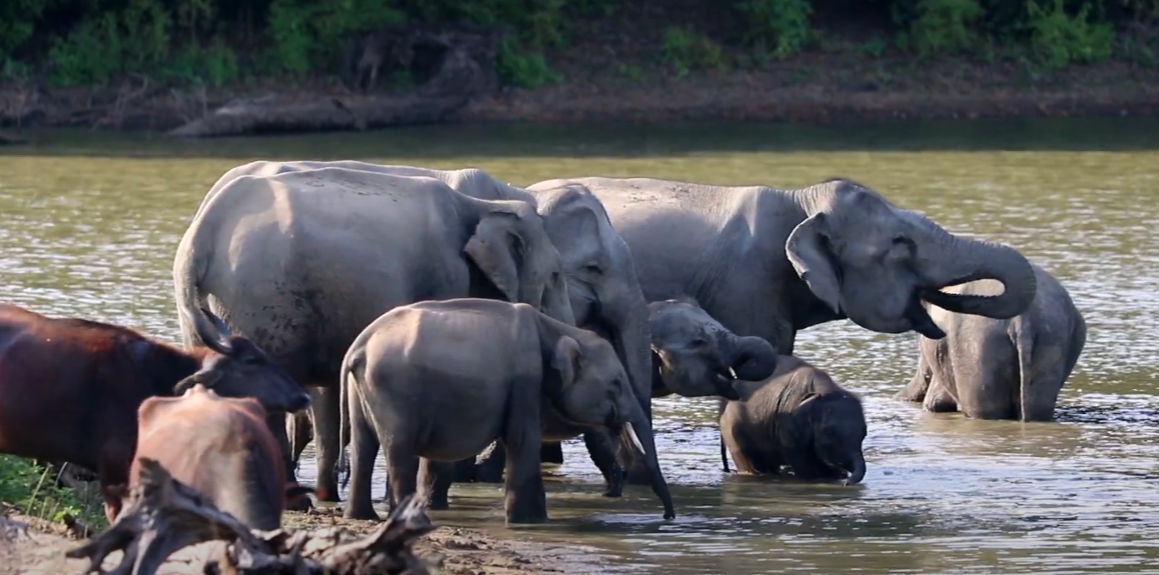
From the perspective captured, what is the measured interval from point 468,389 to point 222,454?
2.09m

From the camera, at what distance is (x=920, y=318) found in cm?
1099

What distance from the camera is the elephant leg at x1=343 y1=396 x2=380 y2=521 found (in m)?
8.39

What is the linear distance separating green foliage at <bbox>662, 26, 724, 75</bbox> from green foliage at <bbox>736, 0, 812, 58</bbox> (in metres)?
0.86

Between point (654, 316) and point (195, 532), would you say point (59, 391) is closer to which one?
point (195, 532)

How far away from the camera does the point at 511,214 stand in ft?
Result: 30.7

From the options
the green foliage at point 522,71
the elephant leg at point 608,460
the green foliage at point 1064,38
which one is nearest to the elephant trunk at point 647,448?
the elephant leg at point 608,460

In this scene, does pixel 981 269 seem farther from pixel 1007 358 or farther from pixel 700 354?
pixel 700 354

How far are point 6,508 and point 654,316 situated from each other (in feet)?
12.5

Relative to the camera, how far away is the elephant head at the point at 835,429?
32.1 ft

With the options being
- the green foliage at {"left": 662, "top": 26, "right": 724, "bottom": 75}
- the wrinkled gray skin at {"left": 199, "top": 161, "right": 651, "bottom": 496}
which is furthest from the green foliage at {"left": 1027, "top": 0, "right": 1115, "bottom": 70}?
the wrinkled gray skin at {"left": 199, "top": 161, "right": 651, "bottom": 496}

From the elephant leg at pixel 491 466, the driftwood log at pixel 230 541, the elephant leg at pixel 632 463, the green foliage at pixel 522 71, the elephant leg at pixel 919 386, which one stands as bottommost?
the green foliage at pixel 522 71

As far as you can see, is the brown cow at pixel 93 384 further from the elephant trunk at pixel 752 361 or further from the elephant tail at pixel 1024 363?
the elephant tail at pixel 1024 363

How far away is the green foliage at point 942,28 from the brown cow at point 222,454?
26844 mm

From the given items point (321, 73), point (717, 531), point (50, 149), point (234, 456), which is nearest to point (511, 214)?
point (717, 531)
